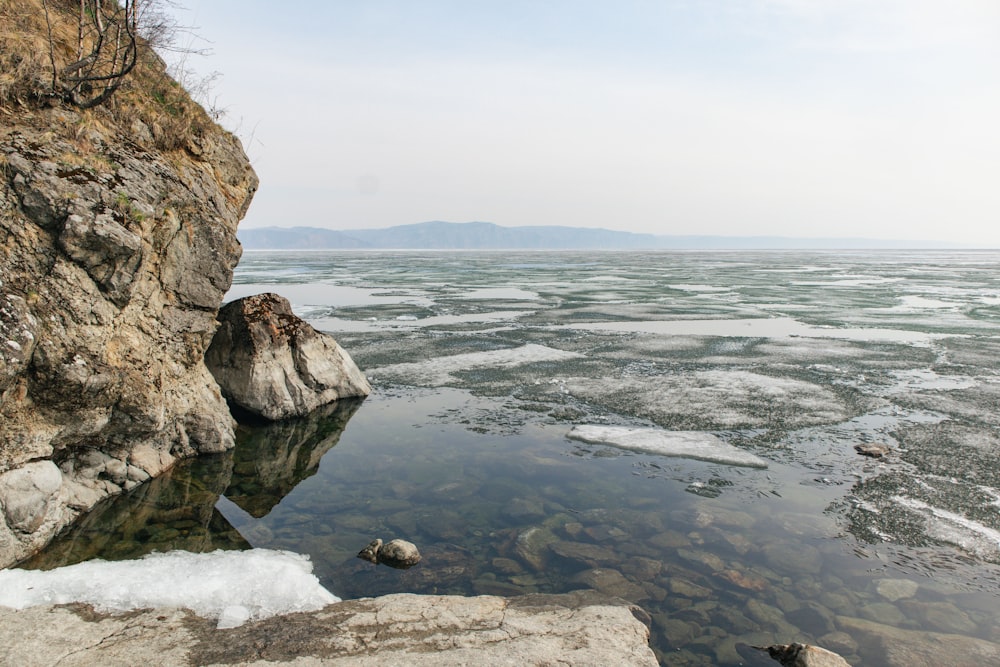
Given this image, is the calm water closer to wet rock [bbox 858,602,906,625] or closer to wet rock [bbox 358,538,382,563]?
wet rock [bbox 858,602,906,625]

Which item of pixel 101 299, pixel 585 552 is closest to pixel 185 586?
pixel 585 552

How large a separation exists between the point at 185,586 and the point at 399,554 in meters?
1.99

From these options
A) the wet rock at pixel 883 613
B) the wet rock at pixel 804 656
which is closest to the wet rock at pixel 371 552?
the wet rock at pixel 804 656

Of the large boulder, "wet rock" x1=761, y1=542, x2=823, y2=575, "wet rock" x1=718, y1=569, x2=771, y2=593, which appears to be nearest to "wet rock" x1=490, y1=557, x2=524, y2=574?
"wet rock" x1=718, y1=569, x2=771, y2=593

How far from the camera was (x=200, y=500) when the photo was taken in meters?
7.93

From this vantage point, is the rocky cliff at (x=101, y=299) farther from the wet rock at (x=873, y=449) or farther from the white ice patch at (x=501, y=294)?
the white ice patch at (x=501, y=294)

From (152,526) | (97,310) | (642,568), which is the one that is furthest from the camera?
(97,310)

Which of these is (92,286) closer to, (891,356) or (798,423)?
(798,423)

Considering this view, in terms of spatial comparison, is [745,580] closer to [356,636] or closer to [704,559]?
[704,559]

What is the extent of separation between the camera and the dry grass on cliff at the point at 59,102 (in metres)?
7.74

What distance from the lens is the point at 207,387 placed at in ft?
→ 32.7

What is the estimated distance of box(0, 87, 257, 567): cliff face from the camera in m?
6.41

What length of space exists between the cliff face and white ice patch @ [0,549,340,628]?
79cm

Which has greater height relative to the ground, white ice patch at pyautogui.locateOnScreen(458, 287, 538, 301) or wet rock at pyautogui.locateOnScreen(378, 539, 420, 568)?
white ice patch at pyautogui.locateOnScreen(458, 287, 538, 301)
